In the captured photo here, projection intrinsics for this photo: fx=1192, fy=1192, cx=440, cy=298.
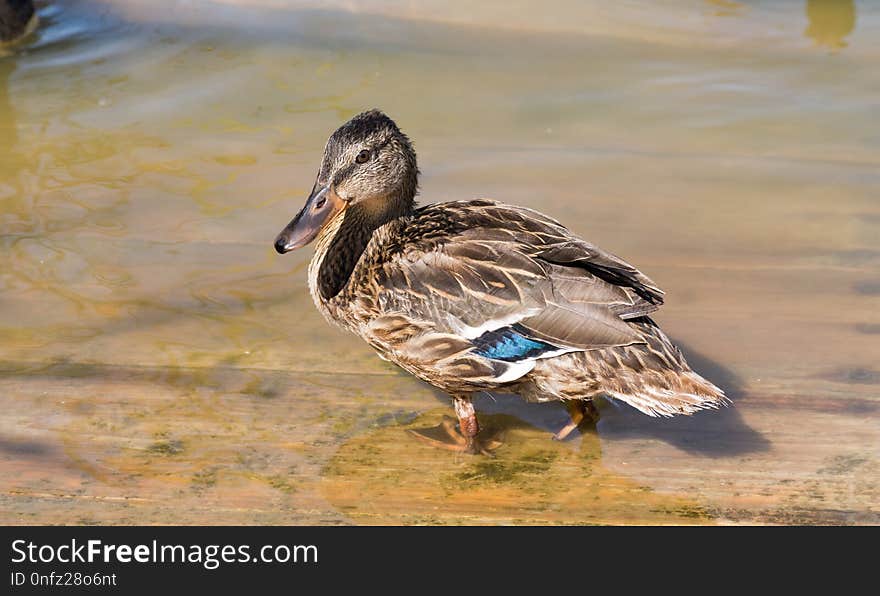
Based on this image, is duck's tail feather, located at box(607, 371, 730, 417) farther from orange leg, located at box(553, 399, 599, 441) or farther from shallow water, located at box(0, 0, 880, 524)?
orange leg, located at box(553, 399, 599, 441)

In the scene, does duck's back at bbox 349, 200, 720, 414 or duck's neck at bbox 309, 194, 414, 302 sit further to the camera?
duck's neck at bbox 309, 194, 414, 302

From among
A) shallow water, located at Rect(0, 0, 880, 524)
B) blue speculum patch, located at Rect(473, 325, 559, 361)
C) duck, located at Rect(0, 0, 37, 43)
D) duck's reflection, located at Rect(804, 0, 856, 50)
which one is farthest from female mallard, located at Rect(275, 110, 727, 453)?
duck, located at Rect(0, 0, 37, 43)

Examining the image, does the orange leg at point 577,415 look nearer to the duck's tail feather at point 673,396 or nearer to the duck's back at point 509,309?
the duck's back at point 509,309

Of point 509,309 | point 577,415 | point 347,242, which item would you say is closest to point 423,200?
point 347,242

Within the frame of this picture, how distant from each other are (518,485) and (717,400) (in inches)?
31.6

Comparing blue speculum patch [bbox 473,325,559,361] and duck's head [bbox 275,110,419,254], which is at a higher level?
duck's head [bbox 275,110,419,254]

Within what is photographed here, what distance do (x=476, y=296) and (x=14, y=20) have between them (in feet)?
18.5

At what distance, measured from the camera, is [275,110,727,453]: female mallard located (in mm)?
4371

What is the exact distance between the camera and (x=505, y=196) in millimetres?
6484

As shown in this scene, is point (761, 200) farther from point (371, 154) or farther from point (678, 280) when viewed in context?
point (371, 154)

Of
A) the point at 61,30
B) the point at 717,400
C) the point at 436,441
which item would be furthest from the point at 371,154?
the point at 61,30

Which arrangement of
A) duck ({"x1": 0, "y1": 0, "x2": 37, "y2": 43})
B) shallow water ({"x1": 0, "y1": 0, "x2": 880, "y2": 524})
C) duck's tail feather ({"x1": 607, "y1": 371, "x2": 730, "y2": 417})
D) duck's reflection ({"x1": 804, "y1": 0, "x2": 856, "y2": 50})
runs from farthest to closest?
duck ({"x1": 0, "y1": 0, "x2": 37, "y2": 43}) → duck's reflection ({"x1": 804, "y1": 0, "x2": 856, "y2": 50}) → shallow water ({"x1": 0, "y1": 0, "x2": 880, "y2": 524}) → duck's tail feather ({"x1": 607, "y1": 371, "x2": 730, "y2": 417})

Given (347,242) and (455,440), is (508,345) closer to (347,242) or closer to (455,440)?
(455,440)

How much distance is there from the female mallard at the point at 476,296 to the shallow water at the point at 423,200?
0.35m
